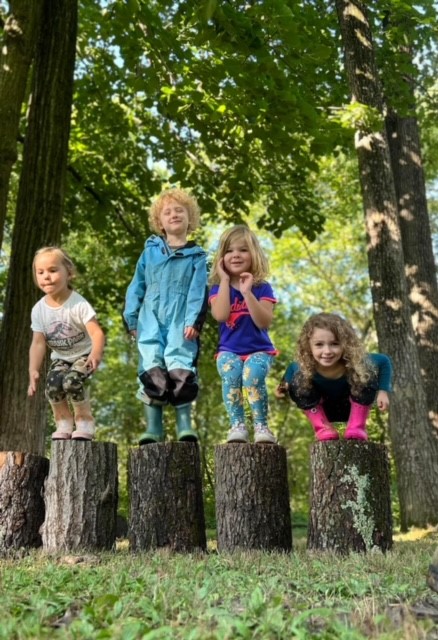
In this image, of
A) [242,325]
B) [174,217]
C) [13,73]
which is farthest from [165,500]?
[13,73]

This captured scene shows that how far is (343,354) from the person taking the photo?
496cm

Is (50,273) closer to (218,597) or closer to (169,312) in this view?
(169,312)

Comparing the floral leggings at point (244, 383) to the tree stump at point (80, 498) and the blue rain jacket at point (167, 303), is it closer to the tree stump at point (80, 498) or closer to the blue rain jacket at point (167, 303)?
the blue rain jacket at point (167, 303)

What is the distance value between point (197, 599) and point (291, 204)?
8200mm

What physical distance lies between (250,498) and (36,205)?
4.27m

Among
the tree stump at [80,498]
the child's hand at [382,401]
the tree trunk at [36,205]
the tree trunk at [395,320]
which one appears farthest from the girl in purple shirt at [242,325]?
the tree trunk at [395,320]

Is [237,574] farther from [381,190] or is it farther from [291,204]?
[291,204]

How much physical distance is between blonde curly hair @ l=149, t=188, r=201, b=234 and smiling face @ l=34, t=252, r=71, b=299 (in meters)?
0.77

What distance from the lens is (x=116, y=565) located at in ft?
13.4

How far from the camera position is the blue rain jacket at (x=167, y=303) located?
500cm

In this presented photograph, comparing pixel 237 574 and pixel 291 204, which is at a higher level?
pixel 291 204

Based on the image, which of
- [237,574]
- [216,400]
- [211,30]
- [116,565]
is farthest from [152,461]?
[216,400]

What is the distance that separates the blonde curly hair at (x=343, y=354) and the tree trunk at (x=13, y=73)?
3.68m

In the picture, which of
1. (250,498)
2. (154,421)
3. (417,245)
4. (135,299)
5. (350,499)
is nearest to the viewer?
(350,499)
